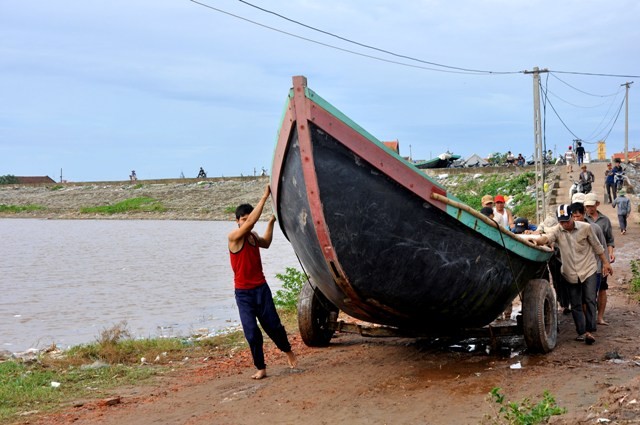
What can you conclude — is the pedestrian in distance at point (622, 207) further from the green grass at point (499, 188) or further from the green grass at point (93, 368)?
the green grass at point (93, 368)

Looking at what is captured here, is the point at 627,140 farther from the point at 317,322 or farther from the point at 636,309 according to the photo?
the point at 317,322

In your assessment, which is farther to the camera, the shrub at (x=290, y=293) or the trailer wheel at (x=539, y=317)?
the shrub at (x=290, y=293)

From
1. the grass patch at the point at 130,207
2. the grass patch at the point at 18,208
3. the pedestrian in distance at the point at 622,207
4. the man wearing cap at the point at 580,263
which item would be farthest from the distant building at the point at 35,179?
the man wearing cap at the point at 580,263

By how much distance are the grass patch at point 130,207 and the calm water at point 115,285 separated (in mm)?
16130

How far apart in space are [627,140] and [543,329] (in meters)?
37.5

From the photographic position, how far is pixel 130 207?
54125 millimetres

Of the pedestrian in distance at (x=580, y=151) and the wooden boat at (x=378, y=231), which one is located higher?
the pedestrian in distance at (x=580, y=151)

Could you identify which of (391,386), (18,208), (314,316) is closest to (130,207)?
(18,208)

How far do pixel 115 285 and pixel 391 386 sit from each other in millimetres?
13131

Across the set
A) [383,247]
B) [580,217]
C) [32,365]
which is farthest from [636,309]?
[32,365]

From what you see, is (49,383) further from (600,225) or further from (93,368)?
(600,225)

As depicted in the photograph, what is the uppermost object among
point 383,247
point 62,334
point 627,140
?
point 627,140

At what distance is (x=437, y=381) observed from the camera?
6.78m

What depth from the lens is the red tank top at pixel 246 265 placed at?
710 cm
